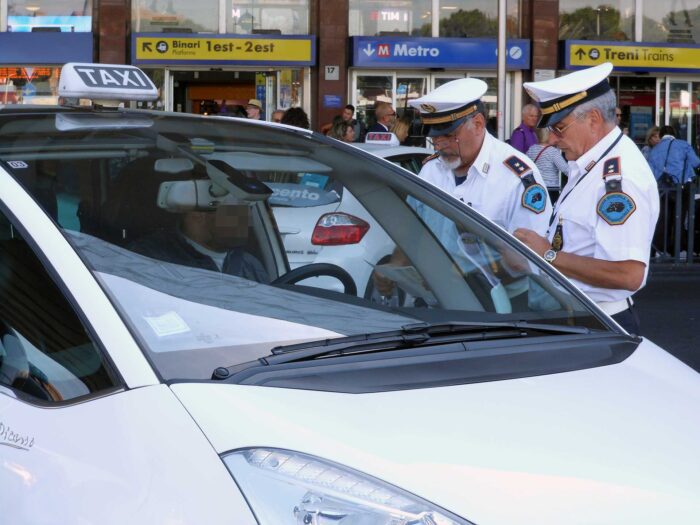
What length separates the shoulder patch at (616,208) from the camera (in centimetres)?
387

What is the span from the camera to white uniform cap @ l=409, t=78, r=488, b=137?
4754 mm

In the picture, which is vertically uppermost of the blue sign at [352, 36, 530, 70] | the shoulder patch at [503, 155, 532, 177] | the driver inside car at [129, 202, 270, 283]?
the blue sign at [352, 36, 530, 70]

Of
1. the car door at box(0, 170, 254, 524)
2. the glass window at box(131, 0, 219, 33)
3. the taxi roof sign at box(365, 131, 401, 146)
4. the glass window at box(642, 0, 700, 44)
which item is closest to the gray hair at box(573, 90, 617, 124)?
the car door at box(0, 170, 254, 524)

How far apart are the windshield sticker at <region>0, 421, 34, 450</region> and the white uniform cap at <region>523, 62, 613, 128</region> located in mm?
2331

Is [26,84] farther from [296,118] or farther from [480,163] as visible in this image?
[480,163]

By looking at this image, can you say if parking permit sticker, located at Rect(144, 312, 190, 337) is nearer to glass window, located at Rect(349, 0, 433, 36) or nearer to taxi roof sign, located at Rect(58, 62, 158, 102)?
taxi roof sign, located at Rect(58, 62, 158, 102)

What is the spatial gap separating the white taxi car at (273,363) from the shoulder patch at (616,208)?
755 mm

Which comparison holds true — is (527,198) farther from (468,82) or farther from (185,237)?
(185,237)

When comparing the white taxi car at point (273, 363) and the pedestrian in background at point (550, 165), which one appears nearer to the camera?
the white taxi car at point (273, 363)

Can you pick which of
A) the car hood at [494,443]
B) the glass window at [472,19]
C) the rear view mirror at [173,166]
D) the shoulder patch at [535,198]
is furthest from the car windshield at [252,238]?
the glass window at [472,19]

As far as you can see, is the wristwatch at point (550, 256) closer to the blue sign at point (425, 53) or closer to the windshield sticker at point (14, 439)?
the windshield sticker at point (14, 439)

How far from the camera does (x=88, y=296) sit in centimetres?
241

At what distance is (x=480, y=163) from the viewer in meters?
4.76

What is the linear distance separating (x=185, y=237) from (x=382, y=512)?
109cm
